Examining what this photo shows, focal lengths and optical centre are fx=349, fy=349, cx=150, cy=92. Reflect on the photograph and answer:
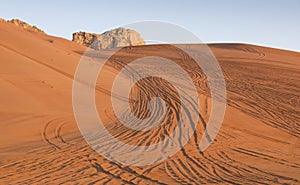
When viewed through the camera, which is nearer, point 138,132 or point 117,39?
point 138,132

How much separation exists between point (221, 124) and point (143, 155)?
3966 mm

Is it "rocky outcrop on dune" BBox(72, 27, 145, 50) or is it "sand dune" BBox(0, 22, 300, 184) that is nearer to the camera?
"sand dune" BBox(0, 22, 300, 184)

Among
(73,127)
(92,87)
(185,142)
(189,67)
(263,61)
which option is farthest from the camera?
(263,61)

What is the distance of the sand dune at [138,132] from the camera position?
691cm

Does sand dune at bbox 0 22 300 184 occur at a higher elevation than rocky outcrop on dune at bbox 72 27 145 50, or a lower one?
lower

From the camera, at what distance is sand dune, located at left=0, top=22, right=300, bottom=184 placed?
6.91 m

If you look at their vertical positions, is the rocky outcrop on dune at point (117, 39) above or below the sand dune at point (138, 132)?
above

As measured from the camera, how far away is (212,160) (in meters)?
7.88

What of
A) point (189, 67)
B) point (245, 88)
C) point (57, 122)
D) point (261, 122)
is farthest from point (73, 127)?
point (189, 67)

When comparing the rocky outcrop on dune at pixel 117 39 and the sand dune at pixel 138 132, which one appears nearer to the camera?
the sand dune at pixel 138 132

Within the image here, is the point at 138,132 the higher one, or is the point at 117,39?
the point at 117,39

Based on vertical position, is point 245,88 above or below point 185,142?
above

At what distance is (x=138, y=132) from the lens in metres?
10.1

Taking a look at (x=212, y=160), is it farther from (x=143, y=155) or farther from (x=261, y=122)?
(x=261, y=122)
